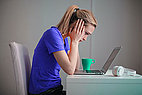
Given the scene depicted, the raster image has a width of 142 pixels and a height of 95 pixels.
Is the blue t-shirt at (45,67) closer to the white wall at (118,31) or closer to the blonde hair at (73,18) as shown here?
the blonde hair at (73,18)

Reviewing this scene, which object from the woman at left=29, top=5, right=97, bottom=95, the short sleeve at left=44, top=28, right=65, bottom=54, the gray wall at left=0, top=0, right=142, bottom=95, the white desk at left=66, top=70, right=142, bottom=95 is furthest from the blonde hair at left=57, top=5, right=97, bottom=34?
the gray wall at left=0, top=0, right=142, bottom=95

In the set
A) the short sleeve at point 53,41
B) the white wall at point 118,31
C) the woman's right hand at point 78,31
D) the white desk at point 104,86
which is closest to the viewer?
the white desk at point 104,86

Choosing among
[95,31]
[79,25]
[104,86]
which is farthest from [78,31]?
[95,31]

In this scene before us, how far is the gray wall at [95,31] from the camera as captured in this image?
102 inches

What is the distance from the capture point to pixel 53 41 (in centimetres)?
116

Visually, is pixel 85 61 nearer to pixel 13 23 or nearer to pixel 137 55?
pixel 137 55

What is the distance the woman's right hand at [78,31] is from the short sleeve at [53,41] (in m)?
0.13

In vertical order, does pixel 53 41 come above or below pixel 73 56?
above

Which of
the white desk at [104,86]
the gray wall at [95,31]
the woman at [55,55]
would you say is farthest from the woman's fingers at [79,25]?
the gray wall at [95,31]

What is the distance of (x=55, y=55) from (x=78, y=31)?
0.26m

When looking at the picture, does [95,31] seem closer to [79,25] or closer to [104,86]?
[79,25]

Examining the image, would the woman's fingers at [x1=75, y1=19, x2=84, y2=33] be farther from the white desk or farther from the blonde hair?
the white desk

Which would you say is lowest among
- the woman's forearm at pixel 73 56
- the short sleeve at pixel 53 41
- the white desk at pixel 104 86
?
the white desk at pixel 104 86

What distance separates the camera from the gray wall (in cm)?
258
